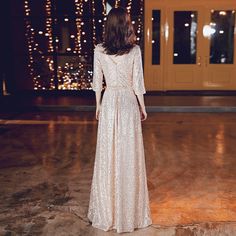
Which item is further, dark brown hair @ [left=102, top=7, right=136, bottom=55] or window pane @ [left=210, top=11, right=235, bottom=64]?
window pane @ [left=210, top=11, right=235, bottom=64]

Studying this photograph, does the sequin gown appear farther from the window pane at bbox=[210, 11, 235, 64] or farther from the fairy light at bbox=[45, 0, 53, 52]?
the window pane at bbox=[210, 11, 235, 64]

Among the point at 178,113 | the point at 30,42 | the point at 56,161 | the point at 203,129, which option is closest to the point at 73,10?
the point at 30,42

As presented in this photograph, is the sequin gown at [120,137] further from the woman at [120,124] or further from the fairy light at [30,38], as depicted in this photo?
the fairy light at [30,38]

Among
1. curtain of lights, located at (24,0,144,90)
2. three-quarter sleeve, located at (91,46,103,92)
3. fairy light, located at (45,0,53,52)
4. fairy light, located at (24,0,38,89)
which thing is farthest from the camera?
fairy light, located at (24,0,38,89)

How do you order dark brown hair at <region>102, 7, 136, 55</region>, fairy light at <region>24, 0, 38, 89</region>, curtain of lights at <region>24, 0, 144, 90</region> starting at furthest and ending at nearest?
1. fairy light at <region>24, 0, 38, 89</region>
2. curtain of lights at <region>24, 0, 144, 90</region>
3. dark brown hair at <region>102, 7, 136, 55</region>

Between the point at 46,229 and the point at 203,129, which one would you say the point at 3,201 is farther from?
the point at 203,129

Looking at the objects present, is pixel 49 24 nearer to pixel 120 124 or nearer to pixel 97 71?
pixel 97 71

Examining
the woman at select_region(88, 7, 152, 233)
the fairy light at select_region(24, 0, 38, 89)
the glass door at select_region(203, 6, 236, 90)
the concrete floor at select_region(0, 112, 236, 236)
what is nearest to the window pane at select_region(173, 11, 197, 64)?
the glass door at select_region(203, 6, 236, 90)

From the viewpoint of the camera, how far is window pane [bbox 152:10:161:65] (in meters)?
13.7

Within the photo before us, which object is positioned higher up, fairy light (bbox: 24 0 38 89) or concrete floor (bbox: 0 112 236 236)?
fairy light (bbox: 24 0 38 89)

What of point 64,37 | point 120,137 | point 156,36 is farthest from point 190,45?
point 120,137

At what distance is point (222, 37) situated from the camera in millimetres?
13859

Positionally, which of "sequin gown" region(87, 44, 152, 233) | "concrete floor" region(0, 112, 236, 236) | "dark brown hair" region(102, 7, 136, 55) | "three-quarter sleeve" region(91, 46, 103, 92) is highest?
"dark brown hair" region(102, 7, 136, 55)

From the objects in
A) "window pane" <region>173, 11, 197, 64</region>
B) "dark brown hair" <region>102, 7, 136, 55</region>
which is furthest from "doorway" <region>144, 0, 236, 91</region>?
"dark brown hair" <region>102, 7, 136, 55</region>
